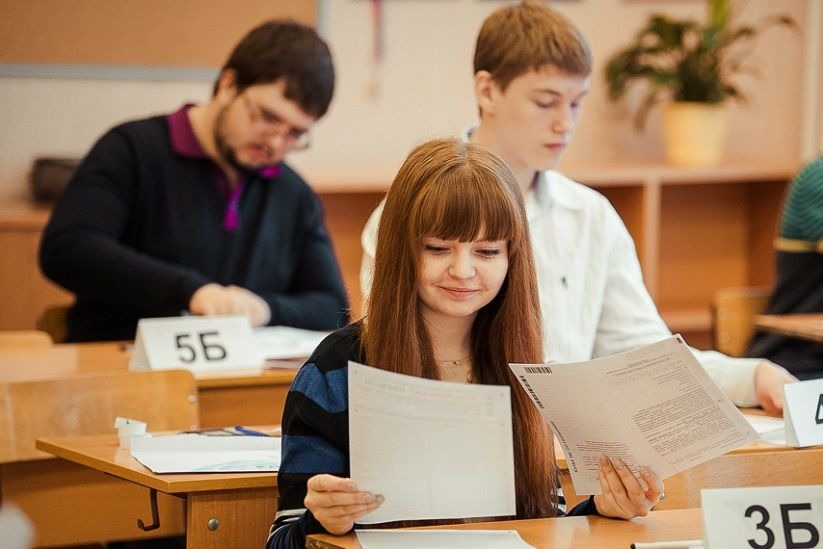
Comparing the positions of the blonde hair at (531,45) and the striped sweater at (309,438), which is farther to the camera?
the blonde hair at (531,45)

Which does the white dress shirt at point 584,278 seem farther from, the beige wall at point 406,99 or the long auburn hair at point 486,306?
the beige wall at point 406,99

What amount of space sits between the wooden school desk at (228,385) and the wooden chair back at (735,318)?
1.56 metres

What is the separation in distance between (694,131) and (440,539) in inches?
156

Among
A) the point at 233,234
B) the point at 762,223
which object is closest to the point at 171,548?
the point at 233,234

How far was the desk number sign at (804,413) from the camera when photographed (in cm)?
215

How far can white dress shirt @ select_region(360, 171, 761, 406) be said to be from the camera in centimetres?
A: 269

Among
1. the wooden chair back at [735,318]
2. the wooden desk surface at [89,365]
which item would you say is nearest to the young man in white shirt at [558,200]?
the wooden desk surface at [89,365]

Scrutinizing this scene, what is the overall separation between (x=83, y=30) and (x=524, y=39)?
2572 millimetres

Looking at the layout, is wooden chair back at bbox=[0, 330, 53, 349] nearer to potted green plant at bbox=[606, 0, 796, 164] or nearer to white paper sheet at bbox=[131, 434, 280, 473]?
white paper sheet at bbox=[131, 434, 280, 473]

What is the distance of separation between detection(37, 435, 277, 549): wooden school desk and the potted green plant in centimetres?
352

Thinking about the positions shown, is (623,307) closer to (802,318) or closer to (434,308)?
(434,308)

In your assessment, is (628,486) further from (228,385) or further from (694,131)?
(694,131)

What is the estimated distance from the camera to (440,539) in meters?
1.66

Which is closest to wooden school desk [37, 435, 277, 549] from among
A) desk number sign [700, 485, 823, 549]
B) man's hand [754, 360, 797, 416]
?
desk number sign [700, 485, 823, 549]
